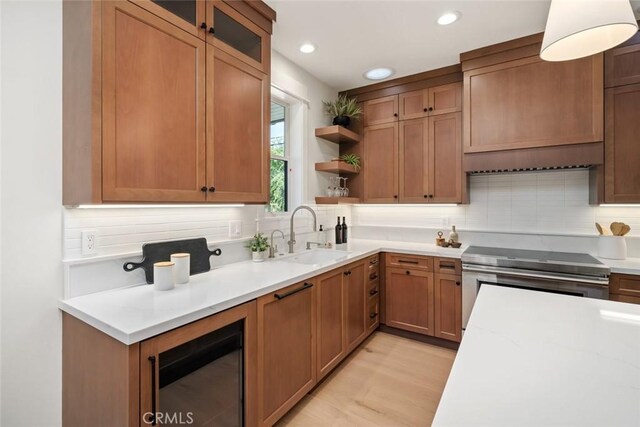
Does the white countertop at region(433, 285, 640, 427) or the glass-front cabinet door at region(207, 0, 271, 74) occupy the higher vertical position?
the glass-front cabinet door at region(207, 0, 271, 74)

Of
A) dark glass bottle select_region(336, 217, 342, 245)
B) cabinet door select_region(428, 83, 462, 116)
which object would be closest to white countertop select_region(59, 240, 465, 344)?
dark glass bottle select_region(336, 217, 342, 245)

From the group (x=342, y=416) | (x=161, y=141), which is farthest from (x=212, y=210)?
(x=342, y=416)

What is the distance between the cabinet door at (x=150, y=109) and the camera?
1257 mm

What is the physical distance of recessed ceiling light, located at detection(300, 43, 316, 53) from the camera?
8.22 feet

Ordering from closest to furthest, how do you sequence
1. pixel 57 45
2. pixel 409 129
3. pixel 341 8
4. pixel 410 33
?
pixel 57 45 → pixel 341 8 → pixel 410 33 → pixel 409 129

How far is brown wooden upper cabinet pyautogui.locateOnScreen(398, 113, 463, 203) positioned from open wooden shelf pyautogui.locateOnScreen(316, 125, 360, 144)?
0.52 metres

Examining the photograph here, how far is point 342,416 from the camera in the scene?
74.9 inches

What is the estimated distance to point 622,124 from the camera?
2.24 metres

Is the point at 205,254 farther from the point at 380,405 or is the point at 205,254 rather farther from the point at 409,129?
the point at 409,129

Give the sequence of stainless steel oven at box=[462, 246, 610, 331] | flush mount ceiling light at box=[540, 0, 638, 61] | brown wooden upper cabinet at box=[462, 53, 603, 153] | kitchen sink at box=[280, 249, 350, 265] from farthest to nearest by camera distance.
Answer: kitchen sink at box=[280, 249, 350, 265]
brown wooden upper cabinet at box=[462, 53, 603, 153]
stainless steel oven at box=[462, 246, 610, 331]
flush mount ceiling light at box=[540, 0, 638, 61]

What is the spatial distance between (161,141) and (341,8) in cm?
152

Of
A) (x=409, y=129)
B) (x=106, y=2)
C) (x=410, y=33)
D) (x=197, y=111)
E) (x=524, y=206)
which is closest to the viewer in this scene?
(x=106, y=2)

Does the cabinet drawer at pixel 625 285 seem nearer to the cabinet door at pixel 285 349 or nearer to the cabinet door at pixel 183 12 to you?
the cabinet door at pixel 285 349

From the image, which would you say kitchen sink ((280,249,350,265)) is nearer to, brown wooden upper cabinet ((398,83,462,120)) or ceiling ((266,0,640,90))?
brown wooden upper cabinet ((398,83,462,120))
